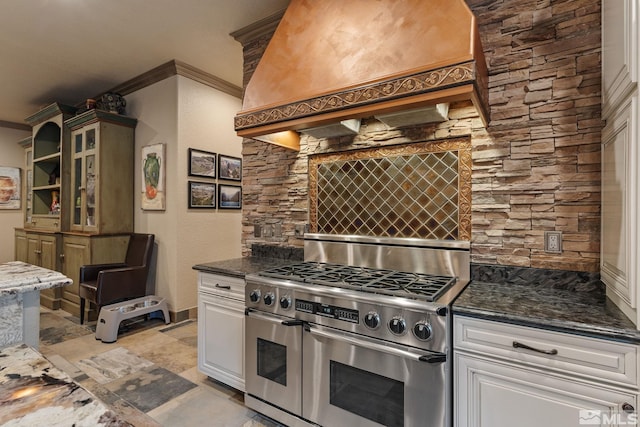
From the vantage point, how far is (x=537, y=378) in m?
1.26

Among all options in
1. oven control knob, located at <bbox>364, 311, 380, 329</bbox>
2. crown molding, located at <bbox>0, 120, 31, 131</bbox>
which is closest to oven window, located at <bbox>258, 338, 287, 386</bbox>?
oven control knob, located at <bbox>364, 311, 380, 329</bbox>

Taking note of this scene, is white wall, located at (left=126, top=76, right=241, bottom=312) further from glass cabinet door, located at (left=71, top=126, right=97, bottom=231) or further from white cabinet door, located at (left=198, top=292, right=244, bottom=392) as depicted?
white cabinet door, located at (left=198, top=292, right=244, bottom=392)

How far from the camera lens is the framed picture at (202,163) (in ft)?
12.3

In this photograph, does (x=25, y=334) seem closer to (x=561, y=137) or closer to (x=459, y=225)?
(x=459, y=225)

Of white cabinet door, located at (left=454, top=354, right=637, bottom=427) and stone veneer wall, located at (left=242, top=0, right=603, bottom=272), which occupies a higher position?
stone veneer wall, located at (left=242, top=0, right=603, bottom=272)

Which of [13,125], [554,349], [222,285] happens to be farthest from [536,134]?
[13,125]

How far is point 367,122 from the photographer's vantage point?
2291 mm

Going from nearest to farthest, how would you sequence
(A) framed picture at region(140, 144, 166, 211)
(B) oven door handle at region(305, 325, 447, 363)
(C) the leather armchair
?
(B) oven door handle at region(305, 325, 447, 363) → (C) the leather armchair → (A) framed picture at region(140, 144, 166, 211)

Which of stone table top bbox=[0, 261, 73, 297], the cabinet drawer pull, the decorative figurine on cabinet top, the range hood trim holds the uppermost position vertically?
the decorative figurine on cabinet top

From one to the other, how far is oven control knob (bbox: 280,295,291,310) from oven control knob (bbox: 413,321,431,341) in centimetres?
71

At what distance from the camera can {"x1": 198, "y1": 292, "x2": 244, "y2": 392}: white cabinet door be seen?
7.05ft

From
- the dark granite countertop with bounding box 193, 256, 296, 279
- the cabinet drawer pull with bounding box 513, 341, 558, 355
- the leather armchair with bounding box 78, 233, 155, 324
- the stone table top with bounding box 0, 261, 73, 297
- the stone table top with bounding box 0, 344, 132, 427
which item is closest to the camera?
the stone table top with bounding box 0, 344, 132, 427

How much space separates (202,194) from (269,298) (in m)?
2.37

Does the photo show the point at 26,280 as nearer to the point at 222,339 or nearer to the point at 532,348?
the point at 222,339
